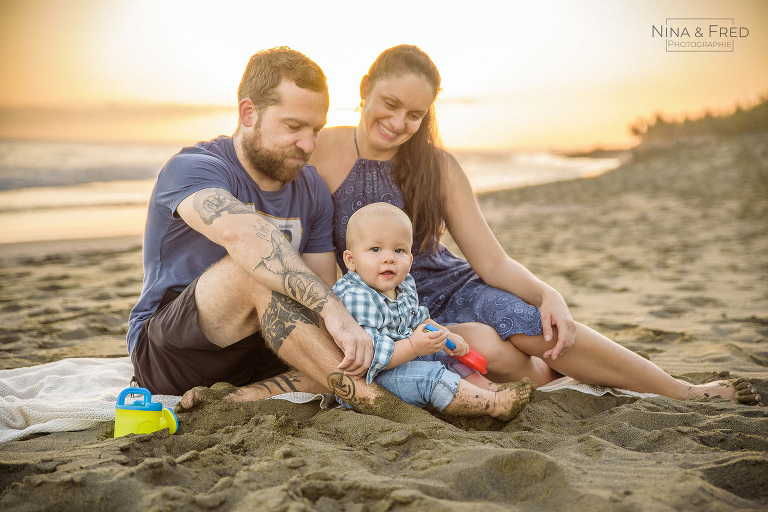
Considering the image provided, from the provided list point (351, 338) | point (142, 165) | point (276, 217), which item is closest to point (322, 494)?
point (351, 338)

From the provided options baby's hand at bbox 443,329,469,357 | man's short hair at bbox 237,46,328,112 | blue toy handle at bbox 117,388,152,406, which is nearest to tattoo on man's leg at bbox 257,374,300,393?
blue toy handle at bbox 117,388,152,406

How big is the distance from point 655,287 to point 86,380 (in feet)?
13.8

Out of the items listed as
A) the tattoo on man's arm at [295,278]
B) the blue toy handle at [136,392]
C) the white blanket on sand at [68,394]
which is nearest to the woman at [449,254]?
the white blanket on sand at [68,394]

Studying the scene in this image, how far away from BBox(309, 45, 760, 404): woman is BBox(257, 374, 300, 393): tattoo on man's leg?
740 millimetres

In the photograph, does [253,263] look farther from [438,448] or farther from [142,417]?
[438,448]

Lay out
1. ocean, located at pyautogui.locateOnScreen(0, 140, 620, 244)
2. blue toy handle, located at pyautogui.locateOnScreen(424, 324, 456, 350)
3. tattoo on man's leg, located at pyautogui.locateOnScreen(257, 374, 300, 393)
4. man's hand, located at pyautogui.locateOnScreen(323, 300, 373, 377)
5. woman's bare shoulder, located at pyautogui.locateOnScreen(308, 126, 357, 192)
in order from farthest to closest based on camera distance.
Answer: ocean, located at pyautogui.locateOnScreen(0, 140, 620, 244), woman's bare shoulder, located at pyautogui.locateOnScreen(308, 126, 357, 192), tattoo on man's leg, located at pyautogui.locateOnScreen(257, 374, 300, 393), blue toy handle, located at pyautogui.locateOnScreen(424, 324, 456, 350), man's hand, located at pyautogui.locateOnScreen(323, 300, 373, 377)

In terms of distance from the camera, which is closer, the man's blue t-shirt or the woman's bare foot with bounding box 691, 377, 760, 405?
the man's blue t-shirt

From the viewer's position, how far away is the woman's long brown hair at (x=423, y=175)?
2.91 metres

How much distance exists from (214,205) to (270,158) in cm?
44

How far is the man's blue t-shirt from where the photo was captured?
94.3 inches

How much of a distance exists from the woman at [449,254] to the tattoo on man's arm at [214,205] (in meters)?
0.76

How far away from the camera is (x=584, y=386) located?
269 cm

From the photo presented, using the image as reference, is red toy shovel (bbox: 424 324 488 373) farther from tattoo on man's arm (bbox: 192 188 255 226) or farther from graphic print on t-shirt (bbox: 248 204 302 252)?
tattoo on man's arm (bbox: 192 188 255 226)

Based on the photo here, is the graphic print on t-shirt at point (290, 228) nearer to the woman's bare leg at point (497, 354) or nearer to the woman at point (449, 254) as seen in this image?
the woman at point (449, 254)
